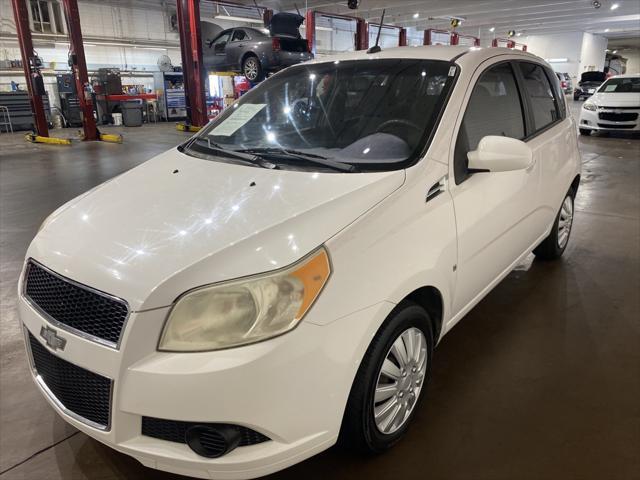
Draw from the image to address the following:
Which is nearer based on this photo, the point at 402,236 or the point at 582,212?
the point at 402,236

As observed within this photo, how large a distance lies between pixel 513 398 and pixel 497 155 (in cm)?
103

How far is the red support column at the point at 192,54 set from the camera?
11.0 metres

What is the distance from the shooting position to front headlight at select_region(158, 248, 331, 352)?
1277mm

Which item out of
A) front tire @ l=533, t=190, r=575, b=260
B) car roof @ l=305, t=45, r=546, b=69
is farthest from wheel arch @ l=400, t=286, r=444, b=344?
front tire @ l=533, t=190, r=575, b=260

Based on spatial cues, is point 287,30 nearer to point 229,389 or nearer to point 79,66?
point 79,66

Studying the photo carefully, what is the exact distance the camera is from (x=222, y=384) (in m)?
1.23

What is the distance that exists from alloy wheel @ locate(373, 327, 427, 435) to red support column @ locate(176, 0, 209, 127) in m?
11.0

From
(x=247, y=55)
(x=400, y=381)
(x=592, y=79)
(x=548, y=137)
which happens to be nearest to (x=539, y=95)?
(x=548, y=137)

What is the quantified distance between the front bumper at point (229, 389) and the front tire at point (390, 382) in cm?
15

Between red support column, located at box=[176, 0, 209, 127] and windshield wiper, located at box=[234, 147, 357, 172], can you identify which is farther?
red support column, located at box=[176, 0, 209, 127]

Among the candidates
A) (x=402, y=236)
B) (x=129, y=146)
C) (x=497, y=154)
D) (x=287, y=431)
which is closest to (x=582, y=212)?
(x=497, y=154)

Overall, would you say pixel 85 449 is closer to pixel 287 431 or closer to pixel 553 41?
pixel 287 431

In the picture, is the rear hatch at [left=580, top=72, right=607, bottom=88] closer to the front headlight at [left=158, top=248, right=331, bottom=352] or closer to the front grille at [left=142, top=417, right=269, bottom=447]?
the front headlight at [left=158, top=248, right=331, bottom=352]

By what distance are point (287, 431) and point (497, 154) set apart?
1.30 m
